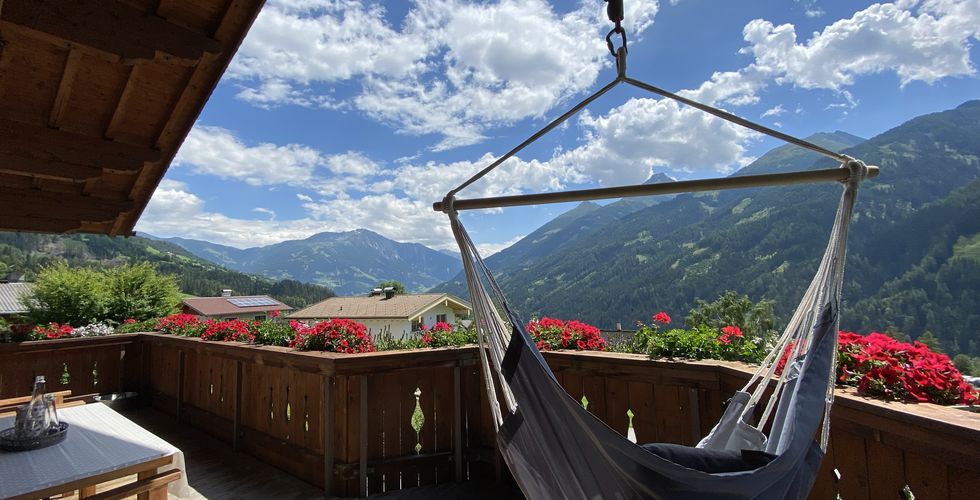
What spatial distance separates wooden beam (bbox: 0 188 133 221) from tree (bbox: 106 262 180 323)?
5161 mm

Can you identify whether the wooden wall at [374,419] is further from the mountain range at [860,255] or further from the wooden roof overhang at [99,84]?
the mountain range at [860,255]

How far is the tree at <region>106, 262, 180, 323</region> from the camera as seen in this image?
803 centimetres

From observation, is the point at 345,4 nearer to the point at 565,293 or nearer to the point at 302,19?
the point at 302,19

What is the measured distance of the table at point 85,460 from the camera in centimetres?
161

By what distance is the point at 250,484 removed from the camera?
288cm

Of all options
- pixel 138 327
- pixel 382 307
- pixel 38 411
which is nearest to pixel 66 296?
pixel 138 327

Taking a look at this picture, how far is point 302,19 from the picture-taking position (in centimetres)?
468

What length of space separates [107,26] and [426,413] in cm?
269

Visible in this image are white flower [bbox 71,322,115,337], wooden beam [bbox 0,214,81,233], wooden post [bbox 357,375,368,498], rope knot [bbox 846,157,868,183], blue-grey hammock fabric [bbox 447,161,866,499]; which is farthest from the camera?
white flower [bbox 71,322,115,337]

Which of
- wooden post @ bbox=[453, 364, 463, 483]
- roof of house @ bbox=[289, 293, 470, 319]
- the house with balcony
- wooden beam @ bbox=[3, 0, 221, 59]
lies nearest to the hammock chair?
wooden post @ bbox=[453, 364, 463, 483]

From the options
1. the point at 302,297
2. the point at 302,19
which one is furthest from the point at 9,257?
the point at 302,19

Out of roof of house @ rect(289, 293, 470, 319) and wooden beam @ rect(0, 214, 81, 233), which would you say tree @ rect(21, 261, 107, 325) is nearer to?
wooden beam @ rect(0, 214, 81, 233)

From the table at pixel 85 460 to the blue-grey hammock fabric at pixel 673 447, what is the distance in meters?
1.69

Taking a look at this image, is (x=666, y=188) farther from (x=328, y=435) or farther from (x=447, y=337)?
(x=328, y=435)
